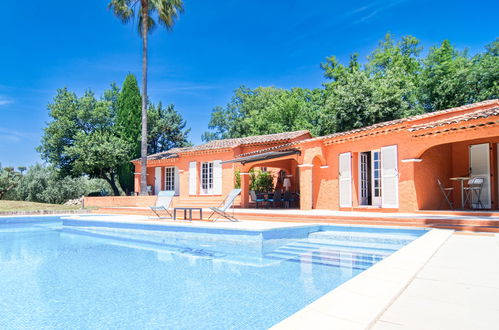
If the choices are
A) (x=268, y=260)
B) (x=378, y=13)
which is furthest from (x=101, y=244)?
(x=378, y=13)

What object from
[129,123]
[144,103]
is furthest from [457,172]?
[129,123]

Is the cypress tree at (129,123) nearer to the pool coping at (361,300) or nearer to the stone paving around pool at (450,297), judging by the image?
the pool coping at (361,300)

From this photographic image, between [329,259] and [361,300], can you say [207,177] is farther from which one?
[361,300]

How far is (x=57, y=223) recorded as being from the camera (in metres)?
15.9

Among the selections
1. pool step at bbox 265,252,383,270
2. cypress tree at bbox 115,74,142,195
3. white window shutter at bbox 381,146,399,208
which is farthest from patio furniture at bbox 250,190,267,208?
cypress tree at bbox 115,74,142,195

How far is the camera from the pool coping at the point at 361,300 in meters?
2.51

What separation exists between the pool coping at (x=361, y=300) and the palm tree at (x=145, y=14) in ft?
58.2

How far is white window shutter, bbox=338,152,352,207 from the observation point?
13344 millimetres

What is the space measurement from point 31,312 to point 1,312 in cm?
35

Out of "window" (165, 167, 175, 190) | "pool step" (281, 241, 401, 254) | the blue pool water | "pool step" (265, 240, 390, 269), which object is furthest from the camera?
"window" (165, 167, 175, 190)

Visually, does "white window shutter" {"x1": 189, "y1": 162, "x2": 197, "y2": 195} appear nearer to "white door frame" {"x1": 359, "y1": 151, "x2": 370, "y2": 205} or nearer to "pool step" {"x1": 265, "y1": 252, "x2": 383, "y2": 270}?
"white door frame" {"x1": 359, "y1": 151, "x2": 370, "y2": 205}

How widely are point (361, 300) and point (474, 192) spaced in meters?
10.8

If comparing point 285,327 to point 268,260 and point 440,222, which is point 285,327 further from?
point 440,222

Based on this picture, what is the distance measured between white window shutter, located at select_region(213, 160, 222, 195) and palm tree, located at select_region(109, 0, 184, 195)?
419 centimetres
